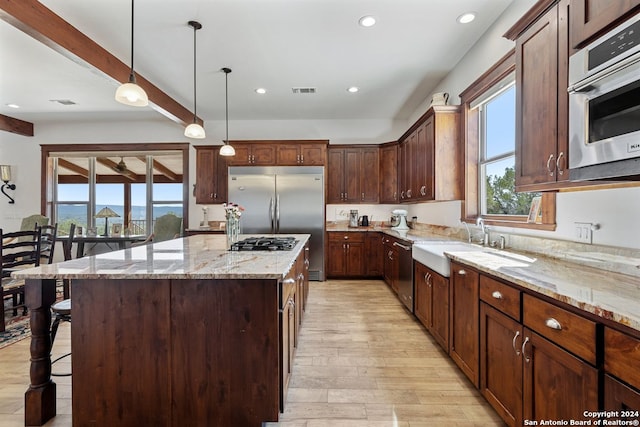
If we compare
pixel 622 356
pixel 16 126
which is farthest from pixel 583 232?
pixel 16 126

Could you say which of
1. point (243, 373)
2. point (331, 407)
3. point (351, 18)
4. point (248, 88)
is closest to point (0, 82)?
point (248, 88)

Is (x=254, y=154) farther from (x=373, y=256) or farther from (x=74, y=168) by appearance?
(x=74, y=168)

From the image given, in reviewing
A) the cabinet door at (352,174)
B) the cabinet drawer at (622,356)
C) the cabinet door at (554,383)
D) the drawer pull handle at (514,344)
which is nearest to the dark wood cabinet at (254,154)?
the cabinet door at (352,174)

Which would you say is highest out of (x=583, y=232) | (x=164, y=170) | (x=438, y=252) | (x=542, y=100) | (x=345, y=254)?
(x=164, y=170)

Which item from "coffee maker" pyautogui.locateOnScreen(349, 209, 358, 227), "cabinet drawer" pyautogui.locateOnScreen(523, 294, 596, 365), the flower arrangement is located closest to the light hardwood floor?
"cabinet drawer" pyautogui.locateOnScreen(523, 294, 596, 365)

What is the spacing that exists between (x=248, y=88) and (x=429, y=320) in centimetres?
364

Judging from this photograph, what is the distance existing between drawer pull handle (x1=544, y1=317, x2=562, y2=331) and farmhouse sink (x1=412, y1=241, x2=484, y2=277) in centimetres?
104

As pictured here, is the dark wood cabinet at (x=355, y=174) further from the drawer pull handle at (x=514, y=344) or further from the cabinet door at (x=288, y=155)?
the drawer pull handle at (x=514, y=344)

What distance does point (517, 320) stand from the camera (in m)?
1.42

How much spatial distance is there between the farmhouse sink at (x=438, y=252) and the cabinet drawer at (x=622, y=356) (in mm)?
1294

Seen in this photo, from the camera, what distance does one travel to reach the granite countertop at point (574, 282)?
963 millimetres

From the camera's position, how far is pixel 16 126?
17.7ft

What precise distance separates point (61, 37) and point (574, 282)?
406 cm

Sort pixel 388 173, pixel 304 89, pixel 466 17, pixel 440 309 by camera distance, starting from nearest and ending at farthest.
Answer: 1. pixel 440 309
2. pixel 466 17
3. pixel 304 89
4. pixel 388 173
